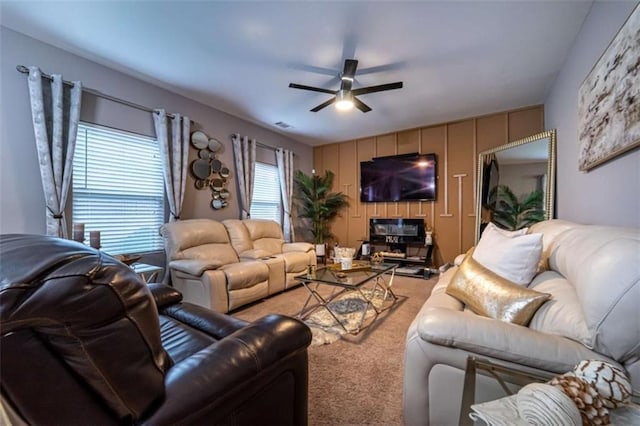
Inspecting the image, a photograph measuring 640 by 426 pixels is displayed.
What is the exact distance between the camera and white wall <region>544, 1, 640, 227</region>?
1.52 m

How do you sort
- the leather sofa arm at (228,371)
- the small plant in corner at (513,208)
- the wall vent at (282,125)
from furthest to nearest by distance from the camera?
the wall vent at (282,125), the small plant in corner at (513,208), the leather sofa arm at (228,371)

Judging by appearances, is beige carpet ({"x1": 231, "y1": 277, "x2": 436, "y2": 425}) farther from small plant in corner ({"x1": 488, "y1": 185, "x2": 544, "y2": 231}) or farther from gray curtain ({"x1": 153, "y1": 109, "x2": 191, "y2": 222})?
small plant in corner ({"x1": 488, "y1": 185, "x2": 544, "y2": 231})

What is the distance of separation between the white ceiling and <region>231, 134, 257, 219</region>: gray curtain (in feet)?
2.61

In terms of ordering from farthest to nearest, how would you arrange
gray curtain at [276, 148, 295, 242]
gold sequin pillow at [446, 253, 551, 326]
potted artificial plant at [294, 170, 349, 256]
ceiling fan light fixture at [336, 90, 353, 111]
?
potted artificial plant at [294, 170, 349, 256] → gray curtain at [276, 148, 295, 242] → ceiling fan light fixture at [336, 90, 353, 111] → gold sequin pillow at [446, 253, 551, 326]

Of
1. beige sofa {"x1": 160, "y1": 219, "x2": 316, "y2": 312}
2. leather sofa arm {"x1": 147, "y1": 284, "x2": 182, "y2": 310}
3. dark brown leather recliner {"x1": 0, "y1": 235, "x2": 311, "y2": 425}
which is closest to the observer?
dark brown leather recliner {"x1": 0, "y1": 235, "x2": 311, "y2": 425}

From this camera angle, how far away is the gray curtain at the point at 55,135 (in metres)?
2.29

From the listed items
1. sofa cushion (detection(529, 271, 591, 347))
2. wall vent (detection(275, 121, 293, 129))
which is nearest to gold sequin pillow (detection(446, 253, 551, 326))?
sofa cushion (detection(529, 271, 591, 347))

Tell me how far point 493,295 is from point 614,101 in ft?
4.70

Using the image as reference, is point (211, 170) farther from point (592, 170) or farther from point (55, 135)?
point (592, 170)

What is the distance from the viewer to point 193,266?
2682 mm

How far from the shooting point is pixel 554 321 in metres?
1.12

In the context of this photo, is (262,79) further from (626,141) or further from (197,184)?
(626,141)

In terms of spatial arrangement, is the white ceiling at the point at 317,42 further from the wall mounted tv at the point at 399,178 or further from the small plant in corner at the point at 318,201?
the small plant in corner at the point at 318,201

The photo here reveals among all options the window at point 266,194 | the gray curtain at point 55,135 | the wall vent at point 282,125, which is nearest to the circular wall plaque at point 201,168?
the window at point 266,194
